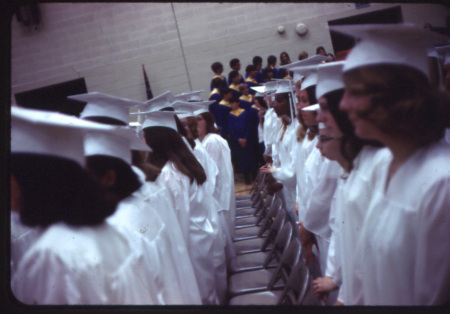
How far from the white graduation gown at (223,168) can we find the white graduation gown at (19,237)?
0.79m

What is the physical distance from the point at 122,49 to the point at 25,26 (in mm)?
376

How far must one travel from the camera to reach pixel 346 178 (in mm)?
1338

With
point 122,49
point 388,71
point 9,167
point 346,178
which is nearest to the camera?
point 388,71

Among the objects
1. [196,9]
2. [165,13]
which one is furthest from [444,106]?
[165,13]

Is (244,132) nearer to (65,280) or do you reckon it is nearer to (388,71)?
(388,71)

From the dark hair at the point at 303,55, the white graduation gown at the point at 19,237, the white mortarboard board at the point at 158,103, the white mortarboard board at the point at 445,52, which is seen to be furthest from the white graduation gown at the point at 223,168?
the white mortarboard board at the point at 445,52

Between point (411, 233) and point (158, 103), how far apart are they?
45.7 inches

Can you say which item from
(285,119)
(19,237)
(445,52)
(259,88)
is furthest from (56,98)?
(445,52)

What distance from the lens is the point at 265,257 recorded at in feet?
7.22

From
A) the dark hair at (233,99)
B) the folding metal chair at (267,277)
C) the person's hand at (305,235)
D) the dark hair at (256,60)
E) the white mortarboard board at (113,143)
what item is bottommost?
the folding metal chair at (267,277)

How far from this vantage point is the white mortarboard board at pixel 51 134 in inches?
53.1

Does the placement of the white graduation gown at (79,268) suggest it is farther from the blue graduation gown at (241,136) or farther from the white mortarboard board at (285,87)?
the white mortarboard board at (285,87)

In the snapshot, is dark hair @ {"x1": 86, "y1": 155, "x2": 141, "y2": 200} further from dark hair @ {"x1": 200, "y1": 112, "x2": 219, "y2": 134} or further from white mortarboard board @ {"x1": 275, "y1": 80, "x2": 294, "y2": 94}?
white mortarboard board @ {"x1": 275, "y1": 80, "x2": 294, "y2": 94}

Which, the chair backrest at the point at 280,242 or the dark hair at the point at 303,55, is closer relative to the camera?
the dark hair at the point at 303,55
